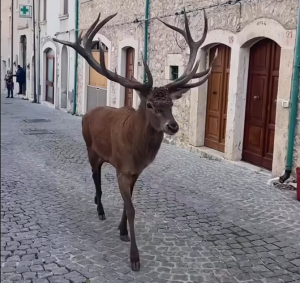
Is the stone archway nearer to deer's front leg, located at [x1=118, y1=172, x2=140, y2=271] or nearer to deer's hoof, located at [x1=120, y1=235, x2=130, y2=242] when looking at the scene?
deer's hoof, located at [x1=120, y1=235, x2=130, y2=242]

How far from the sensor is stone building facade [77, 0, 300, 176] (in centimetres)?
727

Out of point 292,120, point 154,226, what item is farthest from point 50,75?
point 154,226

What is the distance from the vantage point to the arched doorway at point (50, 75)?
63.7 ft

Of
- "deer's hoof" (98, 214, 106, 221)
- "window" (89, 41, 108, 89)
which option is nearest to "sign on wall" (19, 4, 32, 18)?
"deer's hoof" (98, 214, 106, 221)

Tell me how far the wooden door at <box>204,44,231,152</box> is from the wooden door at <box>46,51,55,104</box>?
438 inches

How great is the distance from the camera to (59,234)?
473 centimetres

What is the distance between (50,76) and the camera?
20.0m

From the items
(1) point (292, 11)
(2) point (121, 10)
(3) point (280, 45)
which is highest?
(2) point (121, 10)

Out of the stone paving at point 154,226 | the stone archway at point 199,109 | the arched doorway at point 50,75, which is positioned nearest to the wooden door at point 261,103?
the stone paving at point 154,226

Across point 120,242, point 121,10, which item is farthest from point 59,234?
point 121,10

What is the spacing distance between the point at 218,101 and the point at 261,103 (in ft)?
4.69

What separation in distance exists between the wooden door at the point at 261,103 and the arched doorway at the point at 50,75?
41.2 feet

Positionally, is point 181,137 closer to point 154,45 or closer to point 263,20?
point 154,45

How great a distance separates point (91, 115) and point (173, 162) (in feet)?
11.8
